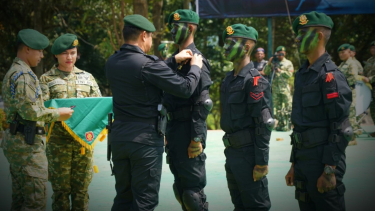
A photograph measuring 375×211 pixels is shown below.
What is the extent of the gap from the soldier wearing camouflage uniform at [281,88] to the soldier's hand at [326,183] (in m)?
9.87

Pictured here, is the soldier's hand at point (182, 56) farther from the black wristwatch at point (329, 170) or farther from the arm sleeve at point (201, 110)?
the black wristwatch at point (329, 170)

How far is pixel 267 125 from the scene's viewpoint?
4.43 m

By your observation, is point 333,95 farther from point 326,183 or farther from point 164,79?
point 164,79

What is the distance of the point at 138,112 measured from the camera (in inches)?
167

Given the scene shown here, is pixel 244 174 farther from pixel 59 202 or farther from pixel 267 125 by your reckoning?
pixel 59 202

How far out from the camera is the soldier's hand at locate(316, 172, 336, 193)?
388 centimetres

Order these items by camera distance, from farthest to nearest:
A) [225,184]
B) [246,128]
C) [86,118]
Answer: [225,184], [86,118], [246,128]

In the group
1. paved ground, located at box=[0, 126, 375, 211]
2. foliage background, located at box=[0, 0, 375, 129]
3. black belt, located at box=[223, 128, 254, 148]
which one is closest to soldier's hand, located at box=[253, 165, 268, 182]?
black belt, located at box=[223, 128, 254, 148]

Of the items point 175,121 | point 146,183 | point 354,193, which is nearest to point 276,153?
point 354,193

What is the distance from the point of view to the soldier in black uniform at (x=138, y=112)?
4.20m

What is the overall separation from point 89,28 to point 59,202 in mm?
17929

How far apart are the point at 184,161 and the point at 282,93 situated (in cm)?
969

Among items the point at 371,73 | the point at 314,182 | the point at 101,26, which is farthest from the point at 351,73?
the point at 101,26

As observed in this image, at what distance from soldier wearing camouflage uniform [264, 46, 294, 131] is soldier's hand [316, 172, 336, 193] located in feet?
32.4
